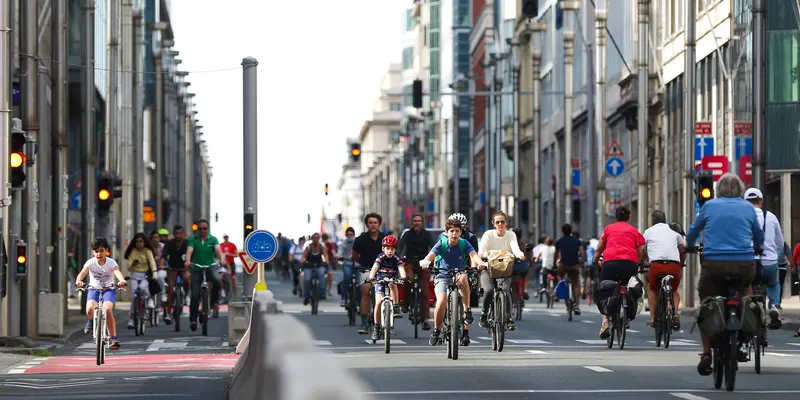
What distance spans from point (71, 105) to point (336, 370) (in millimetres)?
60107

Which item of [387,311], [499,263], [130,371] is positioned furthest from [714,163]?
[130,371]

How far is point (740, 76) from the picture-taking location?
46.9 m

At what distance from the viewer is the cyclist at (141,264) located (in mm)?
31016

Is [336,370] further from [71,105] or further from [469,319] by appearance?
[71,105]

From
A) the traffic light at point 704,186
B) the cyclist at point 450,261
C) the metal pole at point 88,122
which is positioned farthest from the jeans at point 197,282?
the cyclist at point 450,261

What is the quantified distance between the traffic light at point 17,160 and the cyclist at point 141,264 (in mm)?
5509

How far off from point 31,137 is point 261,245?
3534mm

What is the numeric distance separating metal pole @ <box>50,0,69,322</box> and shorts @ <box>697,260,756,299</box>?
1745cm

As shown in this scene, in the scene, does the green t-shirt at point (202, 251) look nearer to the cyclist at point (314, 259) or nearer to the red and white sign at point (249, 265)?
the red and white sign at point (249, 265)

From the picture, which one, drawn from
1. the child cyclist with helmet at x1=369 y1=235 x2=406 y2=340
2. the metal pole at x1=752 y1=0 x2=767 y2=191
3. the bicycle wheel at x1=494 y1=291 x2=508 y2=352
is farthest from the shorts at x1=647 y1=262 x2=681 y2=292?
the metal pole at x1=752 y1=0 x2=767 y2=191

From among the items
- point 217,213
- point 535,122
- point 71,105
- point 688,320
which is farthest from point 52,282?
point 217,213

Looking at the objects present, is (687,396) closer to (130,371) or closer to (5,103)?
(130,371)

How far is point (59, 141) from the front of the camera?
3247 cm

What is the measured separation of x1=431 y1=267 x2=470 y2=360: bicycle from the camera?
20.7 metres
